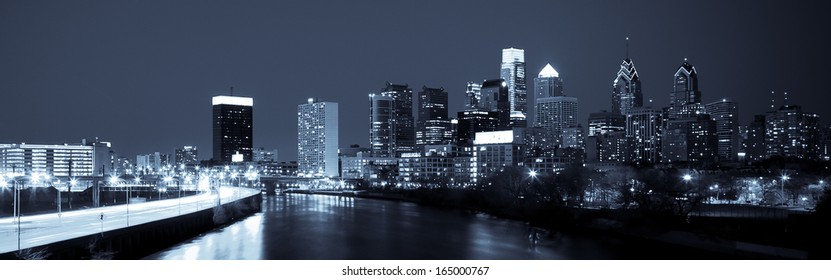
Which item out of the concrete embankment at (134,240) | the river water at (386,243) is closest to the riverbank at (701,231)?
the river water at (386,243)

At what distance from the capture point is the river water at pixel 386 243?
8430mm

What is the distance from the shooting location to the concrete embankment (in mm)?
6293

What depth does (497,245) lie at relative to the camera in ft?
31.4

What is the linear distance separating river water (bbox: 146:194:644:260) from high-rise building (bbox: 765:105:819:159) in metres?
9.43

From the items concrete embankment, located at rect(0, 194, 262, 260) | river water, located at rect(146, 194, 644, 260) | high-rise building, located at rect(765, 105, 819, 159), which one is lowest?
river water, located at rect(146, 194, 644, 260)

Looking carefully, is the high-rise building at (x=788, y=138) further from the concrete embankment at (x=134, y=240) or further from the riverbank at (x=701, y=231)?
the concrete embankment at (x=134, y=240)

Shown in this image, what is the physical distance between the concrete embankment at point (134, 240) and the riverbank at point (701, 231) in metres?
6.56

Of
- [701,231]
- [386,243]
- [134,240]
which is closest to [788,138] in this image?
[701,231]

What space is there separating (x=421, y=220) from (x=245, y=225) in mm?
3859

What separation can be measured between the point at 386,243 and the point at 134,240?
3409 mm

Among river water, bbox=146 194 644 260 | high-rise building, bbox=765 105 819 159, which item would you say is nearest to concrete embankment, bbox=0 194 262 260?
river water, bbox=146 194 644 260

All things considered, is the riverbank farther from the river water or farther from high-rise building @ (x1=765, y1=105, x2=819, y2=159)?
high-rise building @ (x1=765, y1=105, x2=819, y2=159)
